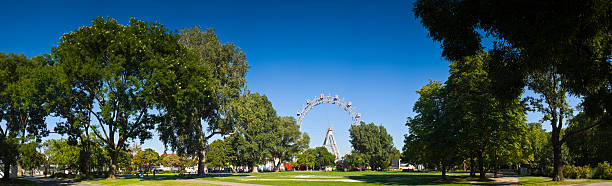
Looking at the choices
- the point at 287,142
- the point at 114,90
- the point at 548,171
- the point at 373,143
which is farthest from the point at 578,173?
the point at 373,143

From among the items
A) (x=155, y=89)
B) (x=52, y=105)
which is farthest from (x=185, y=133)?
(x=52, y=105)

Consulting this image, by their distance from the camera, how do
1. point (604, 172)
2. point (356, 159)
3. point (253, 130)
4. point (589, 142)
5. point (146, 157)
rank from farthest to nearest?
point (356, 159), point (146, 157), point (253, 130), point (589, 142), point (604, 172)

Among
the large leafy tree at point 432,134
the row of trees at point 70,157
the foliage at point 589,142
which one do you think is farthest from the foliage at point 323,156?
the large leafy tree at point 432,134

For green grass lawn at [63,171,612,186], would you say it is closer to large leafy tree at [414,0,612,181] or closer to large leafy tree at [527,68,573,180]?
large leafy tree at [527,68,573,180]

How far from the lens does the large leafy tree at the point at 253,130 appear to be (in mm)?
42281

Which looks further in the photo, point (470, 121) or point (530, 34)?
point (470, 121)

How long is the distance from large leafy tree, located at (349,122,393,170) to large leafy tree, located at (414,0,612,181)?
289 ft

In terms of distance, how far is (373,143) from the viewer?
102 metres

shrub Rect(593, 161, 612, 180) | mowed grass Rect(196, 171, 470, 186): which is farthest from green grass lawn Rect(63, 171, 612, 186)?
shrub Rect(593, 161, 612, 180)

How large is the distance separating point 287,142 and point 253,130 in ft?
121

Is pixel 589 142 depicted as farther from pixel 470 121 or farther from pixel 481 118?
pixel 470 121

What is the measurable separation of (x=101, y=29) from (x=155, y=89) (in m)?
6.75

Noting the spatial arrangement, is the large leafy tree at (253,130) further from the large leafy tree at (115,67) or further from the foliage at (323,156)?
the foliage at (323,156)

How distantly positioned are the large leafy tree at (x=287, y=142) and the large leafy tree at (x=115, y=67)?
157 ft
